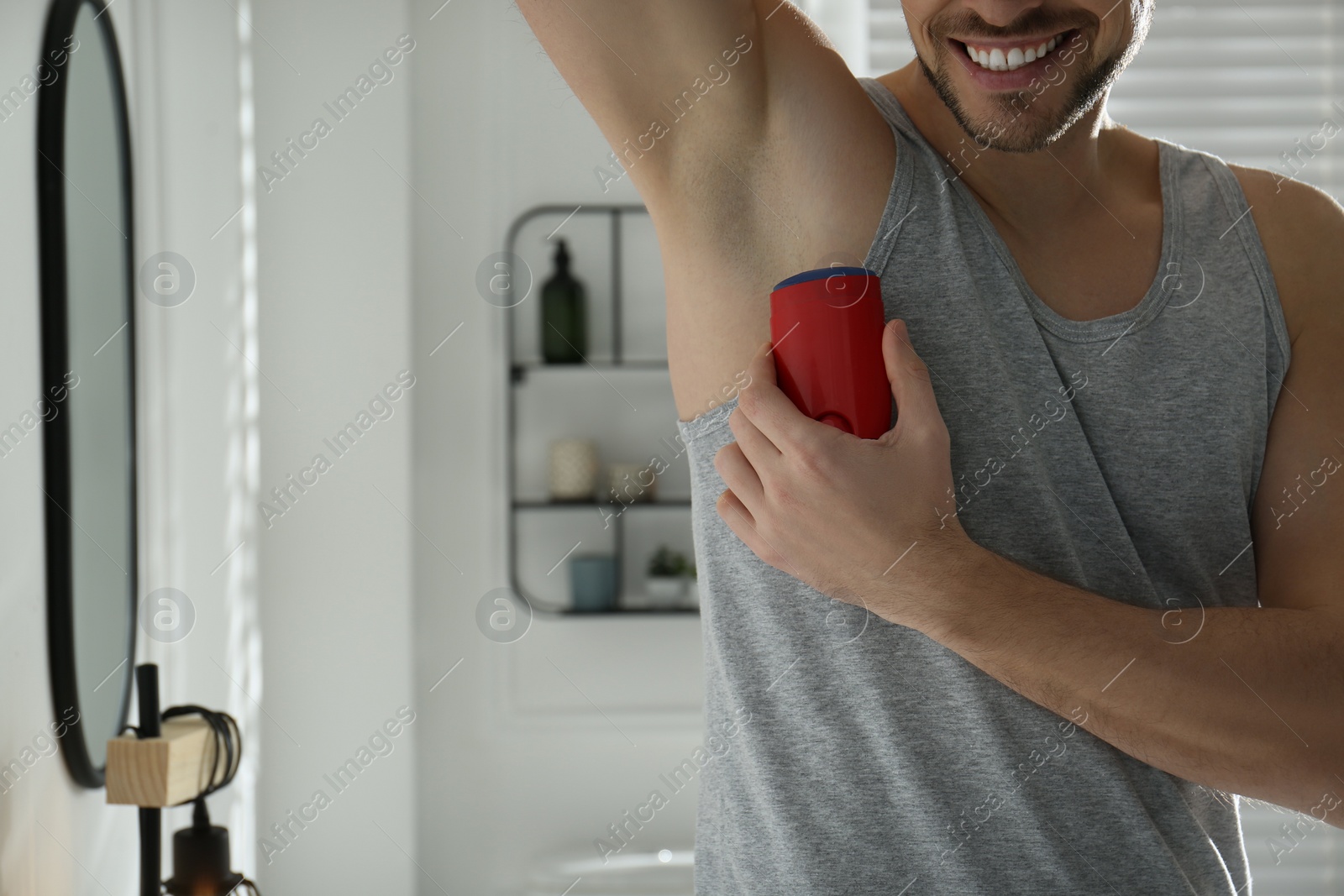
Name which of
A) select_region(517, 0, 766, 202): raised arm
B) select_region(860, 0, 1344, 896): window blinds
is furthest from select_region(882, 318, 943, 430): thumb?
select_region(860, 0, 1344, 896): window blinds

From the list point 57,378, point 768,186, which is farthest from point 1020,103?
point 57,378

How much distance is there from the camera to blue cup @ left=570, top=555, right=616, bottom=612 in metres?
1.78

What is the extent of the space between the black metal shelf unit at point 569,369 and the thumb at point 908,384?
130 cm

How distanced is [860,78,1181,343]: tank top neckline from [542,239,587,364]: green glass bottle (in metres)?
1.20

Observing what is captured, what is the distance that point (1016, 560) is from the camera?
57 centimetres

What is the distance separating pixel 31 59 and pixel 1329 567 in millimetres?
1084

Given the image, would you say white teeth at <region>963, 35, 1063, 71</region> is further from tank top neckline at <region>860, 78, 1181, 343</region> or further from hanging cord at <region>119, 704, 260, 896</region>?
hanging cord at <region>119, 704, 260, 896</region>

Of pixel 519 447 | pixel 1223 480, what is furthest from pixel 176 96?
pixel 1223 480

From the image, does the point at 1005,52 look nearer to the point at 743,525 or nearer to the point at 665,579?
the point at 743,525

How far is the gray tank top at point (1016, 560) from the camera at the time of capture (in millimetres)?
550

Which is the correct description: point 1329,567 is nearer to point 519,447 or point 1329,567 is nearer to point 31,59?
point 31,59

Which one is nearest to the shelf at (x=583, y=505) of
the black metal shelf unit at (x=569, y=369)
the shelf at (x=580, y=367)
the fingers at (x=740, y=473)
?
the black metal shelf unit at (x=569, y=369)

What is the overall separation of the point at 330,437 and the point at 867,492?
1.41 metres

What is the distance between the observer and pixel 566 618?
1.87 meters
